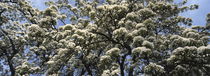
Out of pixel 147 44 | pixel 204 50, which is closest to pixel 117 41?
pixel 147 44

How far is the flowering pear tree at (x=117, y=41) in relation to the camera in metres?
15.7

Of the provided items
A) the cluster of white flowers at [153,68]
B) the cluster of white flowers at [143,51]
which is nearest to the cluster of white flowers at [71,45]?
the cluster of white flowers at [143,51]

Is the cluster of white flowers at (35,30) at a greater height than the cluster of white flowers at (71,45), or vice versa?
the cluster of white flowers at (35,30)

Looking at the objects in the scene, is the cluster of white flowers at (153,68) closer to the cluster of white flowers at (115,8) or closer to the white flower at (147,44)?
the white flower at (147,44)

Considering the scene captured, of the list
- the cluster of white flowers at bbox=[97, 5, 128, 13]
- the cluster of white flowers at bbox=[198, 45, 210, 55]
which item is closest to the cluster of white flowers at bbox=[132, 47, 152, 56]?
the cluster of white flowers at bbox=[198, 45, 210, 55]

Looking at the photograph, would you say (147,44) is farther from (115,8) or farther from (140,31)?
(115,8)

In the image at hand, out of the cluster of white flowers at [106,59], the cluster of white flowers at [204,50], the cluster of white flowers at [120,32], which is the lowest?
the cluster of white flowers at [204,50]

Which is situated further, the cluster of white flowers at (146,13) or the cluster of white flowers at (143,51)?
the cluster of white flowers at (146,13)

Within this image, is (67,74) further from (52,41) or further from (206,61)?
(206,61)

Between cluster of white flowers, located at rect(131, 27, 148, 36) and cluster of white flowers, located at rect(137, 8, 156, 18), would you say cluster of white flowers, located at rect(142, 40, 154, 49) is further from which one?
cluster of white flowers, located at rect(137, 8, 156, 18)

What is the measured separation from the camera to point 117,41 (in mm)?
18531

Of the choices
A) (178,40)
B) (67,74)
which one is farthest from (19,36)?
(178,40)

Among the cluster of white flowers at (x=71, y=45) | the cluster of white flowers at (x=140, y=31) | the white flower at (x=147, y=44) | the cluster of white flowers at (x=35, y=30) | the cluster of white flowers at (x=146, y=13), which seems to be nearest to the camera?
the white flower at (x=147, y=44)

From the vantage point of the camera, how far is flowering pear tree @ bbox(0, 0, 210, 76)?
1570 cm
